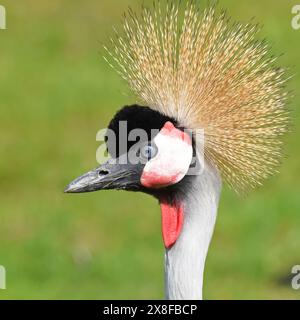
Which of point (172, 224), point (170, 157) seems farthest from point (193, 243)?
point (170, 157)

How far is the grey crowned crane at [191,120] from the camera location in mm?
3404

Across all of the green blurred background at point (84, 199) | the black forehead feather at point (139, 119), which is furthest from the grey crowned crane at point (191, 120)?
the green blurred background at point (84, 199)

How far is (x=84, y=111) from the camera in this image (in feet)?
28.6

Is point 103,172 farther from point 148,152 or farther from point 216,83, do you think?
point 216,83

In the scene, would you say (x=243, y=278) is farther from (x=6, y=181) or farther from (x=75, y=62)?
(x=75, y=62)

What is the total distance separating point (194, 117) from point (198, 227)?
0.30 m

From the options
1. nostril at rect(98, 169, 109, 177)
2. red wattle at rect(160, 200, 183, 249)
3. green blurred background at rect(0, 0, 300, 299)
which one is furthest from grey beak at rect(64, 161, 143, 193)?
green blurred background at rect(0, 0, 300, 299)

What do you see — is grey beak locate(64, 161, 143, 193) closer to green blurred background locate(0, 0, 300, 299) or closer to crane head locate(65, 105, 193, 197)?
crane head locate(65, 105, 193, 197)

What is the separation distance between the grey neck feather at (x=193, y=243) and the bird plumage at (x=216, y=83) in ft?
0.33

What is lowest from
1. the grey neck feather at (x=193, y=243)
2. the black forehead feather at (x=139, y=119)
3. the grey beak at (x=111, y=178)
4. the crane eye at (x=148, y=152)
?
the grey neck feather at (x=193, y=243)

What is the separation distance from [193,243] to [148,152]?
0.27m

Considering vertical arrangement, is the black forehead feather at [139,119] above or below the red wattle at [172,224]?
above

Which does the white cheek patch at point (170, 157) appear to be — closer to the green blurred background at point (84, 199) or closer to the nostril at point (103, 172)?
the nostril at point (103, 172)
